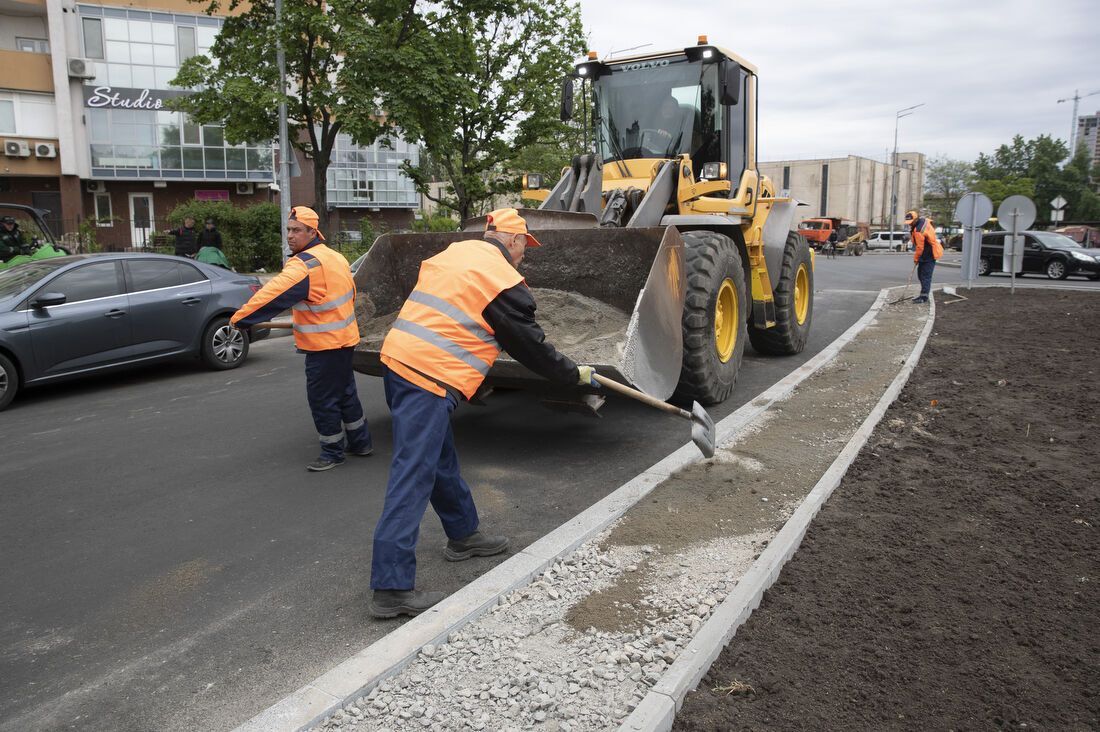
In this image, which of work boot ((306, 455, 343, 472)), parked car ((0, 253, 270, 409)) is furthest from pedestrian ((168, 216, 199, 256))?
work boot ((306, 455, 343, 472))

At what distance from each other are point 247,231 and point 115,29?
17566 mm

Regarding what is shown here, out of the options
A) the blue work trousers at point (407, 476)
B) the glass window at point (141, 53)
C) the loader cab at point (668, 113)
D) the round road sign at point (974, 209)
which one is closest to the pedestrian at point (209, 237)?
the loader cab at point (668, 113)

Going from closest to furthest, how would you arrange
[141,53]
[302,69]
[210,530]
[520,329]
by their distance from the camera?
[520,329]
[210,530]
[302,69]
[141,53]

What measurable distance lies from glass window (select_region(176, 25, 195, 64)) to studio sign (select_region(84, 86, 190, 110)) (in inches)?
68.2

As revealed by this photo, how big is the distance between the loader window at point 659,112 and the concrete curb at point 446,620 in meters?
4.07

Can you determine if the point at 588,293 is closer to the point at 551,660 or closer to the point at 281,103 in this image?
the point at 551,660

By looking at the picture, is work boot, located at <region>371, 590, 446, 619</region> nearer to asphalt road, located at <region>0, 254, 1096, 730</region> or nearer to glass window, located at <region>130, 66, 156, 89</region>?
asphalt road, located at <region>0, 254, 1096, 730</region>

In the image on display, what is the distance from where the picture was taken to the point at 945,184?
72125 millimetres

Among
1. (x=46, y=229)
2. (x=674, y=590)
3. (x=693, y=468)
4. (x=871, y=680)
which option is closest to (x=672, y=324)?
(x=693, y=468)

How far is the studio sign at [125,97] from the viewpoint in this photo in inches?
1233

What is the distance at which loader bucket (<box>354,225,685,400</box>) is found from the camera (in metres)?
5.22

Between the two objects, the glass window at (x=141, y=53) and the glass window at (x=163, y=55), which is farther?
the glass window at (x=163, y=55)

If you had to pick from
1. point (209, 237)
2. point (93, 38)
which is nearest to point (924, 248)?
point (209, 237)

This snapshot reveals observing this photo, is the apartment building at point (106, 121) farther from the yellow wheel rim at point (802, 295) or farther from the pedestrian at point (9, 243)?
the yellow wheel rim at point (802, 295)
